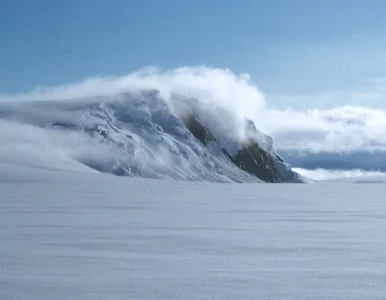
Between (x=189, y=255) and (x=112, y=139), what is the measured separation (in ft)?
176

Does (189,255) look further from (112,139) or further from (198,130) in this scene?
(198,130)

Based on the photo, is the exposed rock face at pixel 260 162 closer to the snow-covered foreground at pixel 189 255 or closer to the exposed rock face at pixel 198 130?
the exposed rock face at pixel 198 130

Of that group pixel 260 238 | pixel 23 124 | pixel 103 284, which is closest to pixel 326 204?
pixel 260 238

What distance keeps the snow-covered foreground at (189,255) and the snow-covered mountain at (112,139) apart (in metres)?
35.9

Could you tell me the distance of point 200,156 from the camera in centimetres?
7388

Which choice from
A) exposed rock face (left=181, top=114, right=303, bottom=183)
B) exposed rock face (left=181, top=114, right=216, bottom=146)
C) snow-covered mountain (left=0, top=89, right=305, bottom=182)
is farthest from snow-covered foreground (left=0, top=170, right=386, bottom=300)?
exposed rock face (left=181, top=114, right=303, bottom=183)

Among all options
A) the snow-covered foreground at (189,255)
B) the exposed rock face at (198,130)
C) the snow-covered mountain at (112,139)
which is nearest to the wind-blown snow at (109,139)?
the snow-covered mountain at (112,139)

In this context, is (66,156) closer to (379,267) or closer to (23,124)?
(23,124)

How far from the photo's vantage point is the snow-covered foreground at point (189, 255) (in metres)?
5.91

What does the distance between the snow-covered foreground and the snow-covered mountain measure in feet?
118

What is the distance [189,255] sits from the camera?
7.90m

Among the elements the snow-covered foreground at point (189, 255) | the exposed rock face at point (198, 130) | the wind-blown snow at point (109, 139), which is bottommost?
the snow-covered foreground at point (189, 255)

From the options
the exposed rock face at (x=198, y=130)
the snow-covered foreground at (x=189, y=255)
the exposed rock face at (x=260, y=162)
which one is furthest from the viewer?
the exposed rock face at (x=260, y=162)

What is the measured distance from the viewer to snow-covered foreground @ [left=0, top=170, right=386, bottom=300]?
5.91m
